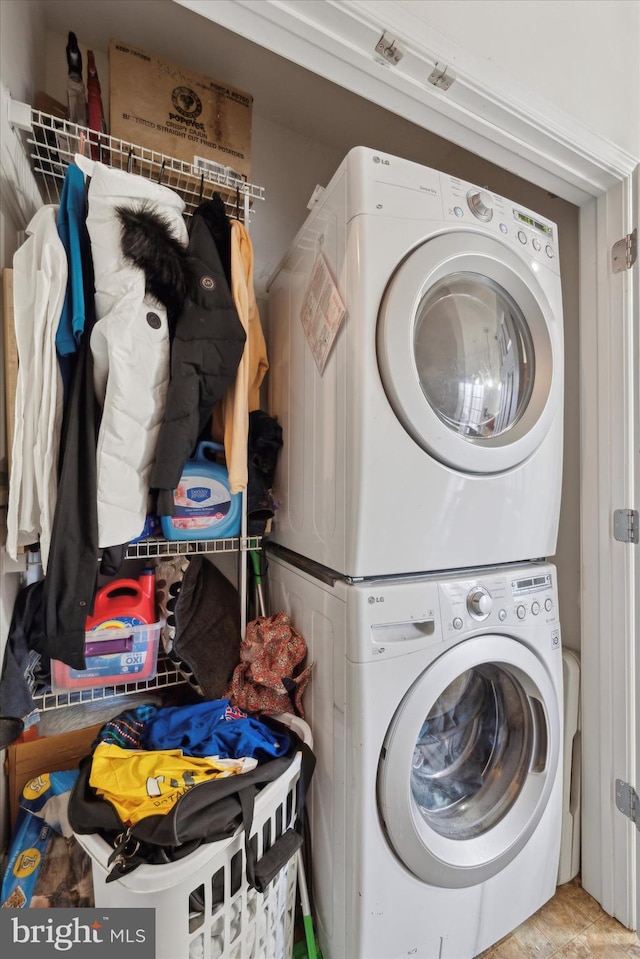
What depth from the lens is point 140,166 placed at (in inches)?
50.8

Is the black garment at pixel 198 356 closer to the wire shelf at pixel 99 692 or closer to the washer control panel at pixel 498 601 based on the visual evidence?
the wire shelf at pixel 99 692

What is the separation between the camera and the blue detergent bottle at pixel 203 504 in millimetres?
1244

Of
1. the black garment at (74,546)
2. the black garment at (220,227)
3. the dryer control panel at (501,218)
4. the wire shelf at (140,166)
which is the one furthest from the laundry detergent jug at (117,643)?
the dryer control panel at (501,218)

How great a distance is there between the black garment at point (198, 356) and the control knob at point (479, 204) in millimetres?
648

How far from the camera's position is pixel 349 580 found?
1019mm

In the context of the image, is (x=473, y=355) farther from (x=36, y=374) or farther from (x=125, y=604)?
(x=125, y=604)

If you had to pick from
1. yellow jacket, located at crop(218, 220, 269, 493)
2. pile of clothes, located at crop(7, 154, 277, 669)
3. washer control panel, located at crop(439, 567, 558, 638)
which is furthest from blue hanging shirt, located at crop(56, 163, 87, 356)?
washer control panel, located at crop(439, 567, 558, 638)

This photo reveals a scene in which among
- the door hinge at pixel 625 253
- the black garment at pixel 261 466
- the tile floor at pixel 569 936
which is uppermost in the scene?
the door hinge at pixel 625 253

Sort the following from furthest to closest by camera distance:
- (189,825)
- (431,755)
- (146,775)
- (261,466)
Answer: (261,466) → (431,755) → (146,775) → (189,825)

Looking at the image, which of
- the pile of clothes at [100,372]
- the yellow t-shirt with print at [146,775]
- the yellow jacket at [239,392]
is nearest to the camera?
the yellow t-shirt with print at [146,775]

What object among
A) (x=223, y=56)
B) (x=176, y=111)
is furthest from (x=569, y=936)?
(x=223, y=56)

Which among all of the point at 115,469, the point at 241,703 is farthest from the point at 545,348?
the point at 241,703

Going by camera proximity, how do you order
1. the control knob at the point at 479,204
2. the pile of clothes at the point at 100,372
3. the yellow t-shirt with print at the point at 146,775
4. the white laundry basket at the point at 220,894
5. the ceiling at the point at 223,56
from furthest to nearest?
1. the ceiling at the point at 223,56
2. the control knob at the point at 479,204
3. the pile of clothes at the point at 100,372
4. the yellow t-shirt with print at the point at 146,775
5. the white laundry basket at the point at 220,894

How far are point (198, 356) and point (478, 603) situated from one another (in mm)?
906
